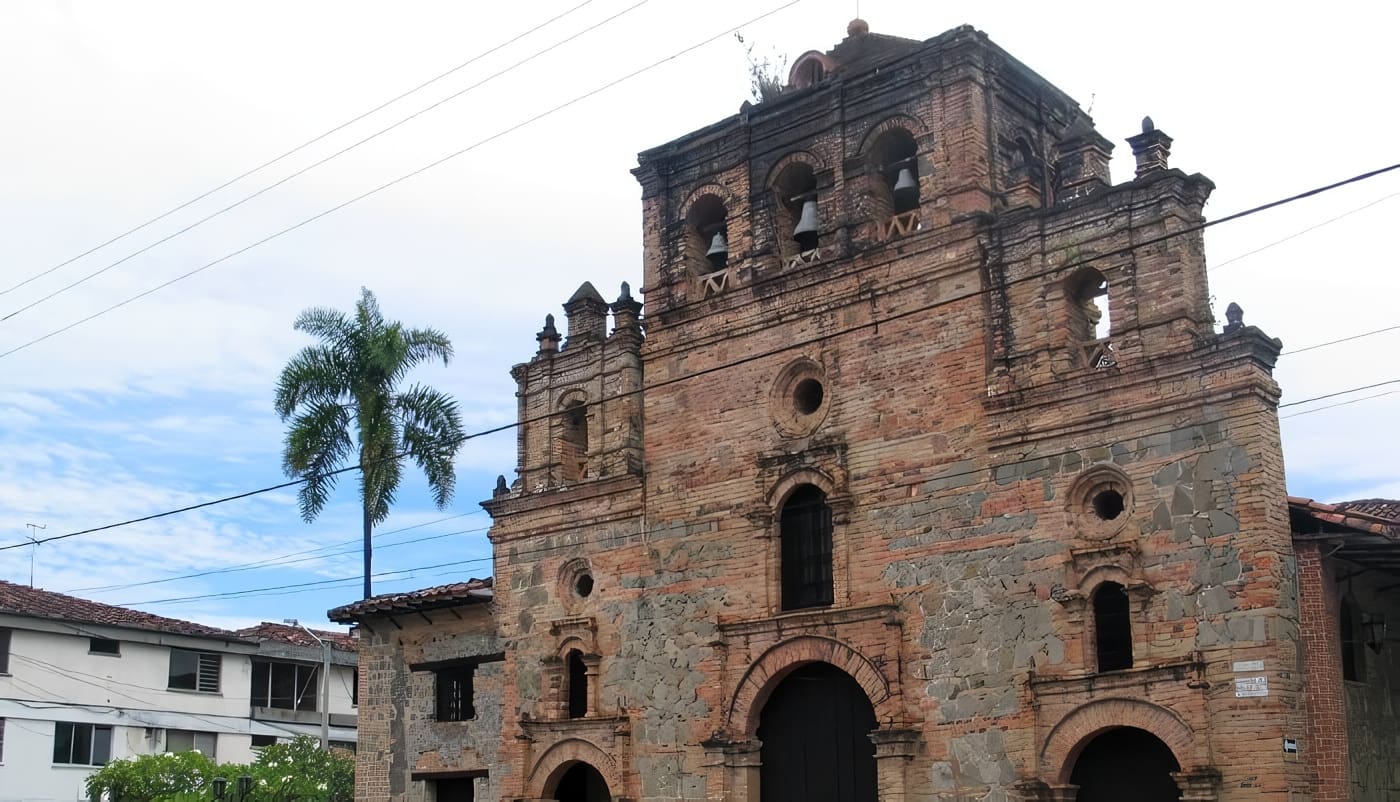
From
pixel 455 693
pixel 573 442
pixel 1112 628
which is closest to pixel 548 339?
pixel 573 442

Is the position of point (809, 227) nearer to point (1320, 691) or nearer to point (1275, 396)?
point (1275, 396)

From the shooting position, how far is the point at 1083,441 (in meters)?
19.3

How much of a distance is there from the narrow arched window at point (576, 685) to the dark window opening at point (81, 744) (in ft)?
66.2

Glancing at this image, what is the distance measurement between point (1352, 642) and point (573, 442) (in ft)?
43.8

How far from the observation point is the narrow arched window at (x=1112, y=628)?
1864 centimetres

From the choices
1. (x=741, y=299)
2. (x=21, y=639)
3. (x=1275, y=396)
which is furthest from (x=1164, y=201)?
(x=21, y=639)

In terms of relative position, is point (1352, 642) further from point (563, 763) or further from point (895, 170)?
point (563, 763)

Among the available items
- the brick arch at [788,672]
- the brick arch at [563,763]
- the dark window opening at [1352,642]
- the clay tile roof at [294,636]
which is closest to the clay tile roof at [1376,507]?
the dark window opening at [1352,642]

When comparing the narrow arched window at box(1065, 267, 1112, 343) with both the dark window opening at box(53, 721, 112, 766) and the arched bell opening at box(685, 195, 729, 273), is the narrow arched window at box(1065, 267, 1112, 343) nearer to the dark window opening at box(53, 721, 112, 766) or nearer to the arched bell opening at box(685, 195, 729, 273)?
the arched bell opening at box(685, 195, 729, 273)

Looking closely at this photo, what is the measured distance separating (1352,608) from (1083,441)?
4.22 m

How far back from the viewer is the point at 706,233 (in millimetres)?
25516

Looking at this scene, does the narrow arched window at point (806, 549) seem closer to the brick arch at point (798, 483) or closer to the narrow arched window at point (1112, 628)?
the brick arch at point (798, 483)

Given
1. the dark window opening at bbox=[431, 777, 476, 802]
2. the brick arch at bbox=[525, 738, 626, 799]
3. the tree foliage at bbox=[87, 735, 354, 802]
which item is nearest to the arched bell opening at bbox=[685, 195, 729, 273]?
the brick arch at bbox=[525, 738, 626, 799]

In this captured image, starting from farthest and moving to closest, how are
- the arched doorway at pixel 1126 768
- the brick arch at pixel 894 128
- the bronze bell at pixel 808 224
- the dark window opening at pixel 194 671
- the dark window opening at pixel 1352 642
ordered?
the dark window opening at pixel 194 671, the bronze bell at pixel 808 224, the brick arch at pixel 894 128, the dark window opening at pixel 1352 642, the arched doorway at pixel 1126 768
